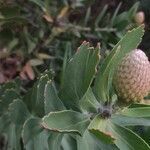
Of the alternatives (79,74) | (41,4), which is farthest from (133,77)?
(41,4)

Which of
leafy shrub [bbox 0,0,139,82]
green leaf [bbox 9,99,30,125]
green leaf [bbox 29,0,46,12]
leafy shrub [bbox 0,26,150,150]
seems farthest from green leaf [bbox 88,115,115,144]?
green leaf [bbox 29,0,46,12]

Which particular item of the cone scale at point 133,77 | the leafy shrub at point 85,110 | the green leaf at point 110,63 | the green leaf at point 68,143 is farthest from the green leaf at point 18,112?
the cone scale at point 133,77

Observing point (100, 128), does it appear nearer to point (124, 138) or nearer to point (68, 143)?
point (124, 138)

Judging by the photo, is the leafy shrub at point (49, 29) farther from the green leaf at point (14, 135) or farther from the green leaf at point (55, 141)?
the green leaf at point (55, 141)

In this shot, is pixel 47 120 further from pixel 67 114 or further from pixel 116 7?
pixel 116 7

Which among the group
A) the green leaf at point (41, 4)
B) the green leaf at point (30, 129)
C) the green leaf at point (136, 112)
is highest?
the green leaf at point (41, 4)

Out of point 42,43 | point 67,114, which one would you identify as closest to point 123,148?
point 67,114
